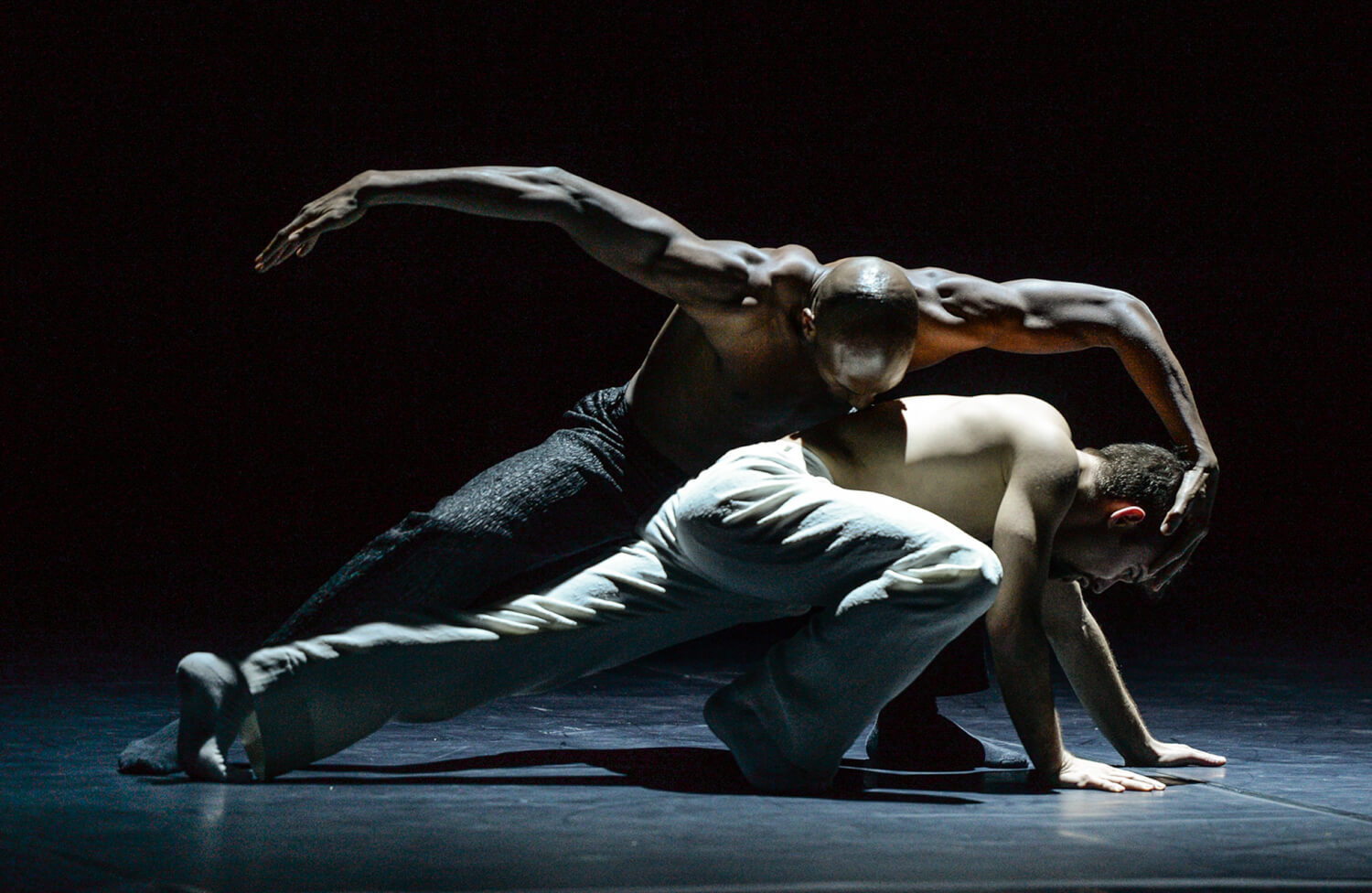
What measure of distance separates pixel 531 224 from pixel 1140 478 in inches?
138

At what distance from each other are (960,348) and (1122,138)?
2.97 metres

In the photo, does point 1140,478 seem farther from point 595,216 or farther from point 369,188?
point 369,188

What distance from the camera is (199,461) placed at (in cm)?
562

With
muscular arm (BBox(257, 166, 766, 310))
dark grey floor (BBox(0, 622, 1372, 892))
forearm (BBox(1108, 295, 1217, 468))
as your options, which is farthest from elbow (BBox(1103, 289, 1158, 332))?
dark grey floor (BBox(0, 622, 1372, 892))

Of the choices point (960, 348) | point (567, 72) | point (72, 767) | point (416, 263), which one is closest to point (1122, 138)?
point (567, 72)

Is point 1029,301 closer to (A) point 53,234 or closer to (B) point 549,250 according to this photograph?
(B) point 549,250

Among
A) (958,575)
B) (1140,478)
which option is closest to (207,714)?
(958,575)

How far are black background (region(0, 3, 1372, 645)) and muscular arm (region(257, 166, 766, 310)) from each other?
105 inches

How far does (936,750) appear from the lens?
7.86 feet

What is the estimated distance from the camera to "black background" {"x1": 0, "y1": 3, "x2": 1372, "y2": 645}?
16.5 feet

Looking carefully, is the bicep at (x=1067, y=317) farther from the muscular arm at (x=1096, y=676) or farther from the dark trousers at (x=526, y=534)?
the dark trousers at (x=526, y=534)

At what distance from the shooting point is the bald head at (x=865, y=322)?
86.2 inches

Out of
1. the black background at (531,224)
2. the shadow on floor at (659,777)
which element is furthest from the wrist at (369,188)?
the black background at (531,224)

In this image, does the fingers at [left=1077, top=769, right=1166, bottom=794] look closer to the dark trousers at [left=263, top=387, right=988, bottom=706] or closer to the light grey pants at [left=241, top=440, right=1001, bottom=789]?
the light grey pants at [left=241, top=440, right=1001, bottom=789]
